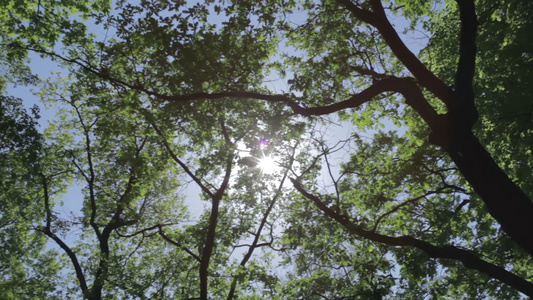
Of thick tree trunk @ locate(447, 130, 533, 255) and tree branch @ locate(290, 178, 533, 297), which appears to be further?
tree branch @ locate(290, 178, 533, 297)

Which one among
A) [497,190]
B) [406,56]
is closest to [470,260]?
[497,190]

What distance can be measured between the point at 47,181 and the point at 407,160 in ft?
54.2

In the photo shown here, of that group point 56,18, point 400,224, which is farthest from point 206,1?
point 400,224

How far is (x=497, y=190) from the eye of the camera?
199 inches

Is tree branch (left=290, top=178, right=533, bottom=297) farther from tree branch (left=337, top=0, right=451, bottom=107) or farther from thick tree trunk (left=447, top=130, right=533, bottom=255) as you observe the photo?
tree branch (left=337, top=0, right=451, bottom=107)

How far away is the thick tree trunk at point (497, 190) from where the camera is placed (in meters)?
4.84

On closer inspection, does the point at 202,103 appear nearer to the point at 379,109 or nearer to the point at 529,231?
the point at 379,109

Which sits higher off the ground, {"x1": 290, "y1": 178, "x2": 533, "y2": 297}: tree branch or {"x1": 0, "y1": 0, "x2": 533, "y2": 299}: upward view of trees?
{"x1": 0, "y1": 0, "x2": 533, "y2": 299}: upward view of trees

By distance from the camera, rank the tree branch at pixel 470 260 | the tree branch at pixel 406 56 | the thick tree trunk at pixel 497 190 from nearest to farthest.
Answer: the thick tree trunk at pixel 497 190, the tree branch at pixel 470 260, the tree branch at pixel 406 56

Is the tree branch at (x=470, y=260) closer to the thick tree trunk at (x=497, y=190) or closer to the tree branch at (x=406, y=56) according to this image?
the thick tree trunk at (x=497, y=190)

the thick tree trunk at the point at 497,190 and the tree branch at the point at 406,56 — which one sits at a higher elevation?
the tree branch at the point at 406,56

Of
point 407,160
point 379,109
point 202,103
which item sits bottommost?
point 407,160

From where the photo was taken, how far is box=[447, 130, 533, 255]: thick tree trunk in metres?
4.84

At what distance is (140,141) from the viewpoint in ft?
52.4
